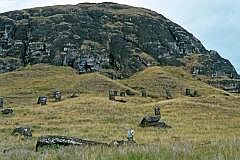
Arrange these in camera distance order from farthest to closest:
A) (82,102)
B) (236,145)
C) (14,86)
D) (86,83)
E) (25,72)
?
1. (25,72)
2. (14,86)
3. (86,83)
4. (82,102)
5. (236,145)

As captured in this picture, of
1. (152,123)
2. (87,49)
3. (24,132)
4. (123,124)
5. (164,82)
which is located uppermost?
(87,49)

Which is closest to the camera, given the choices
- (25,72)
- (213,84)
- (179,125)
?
(179,125)

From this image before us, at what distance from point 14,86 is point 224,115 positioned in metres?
81.1

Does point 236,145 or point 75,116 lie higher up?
point 236,145

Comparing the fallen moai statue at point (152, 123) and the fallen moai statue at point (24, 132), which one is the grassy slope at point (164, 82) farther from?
the fallen moai statue at point (24, 132)

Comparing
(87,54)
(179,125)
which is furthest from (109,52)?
(179,125)

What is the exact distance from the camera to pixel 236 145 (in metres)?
14.9

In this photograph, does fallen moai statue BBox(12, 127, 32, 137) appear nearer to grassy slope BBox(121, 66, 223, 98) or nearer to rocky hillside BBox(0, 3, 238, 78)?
grassy slope BBox(121, 66, 223, 98)

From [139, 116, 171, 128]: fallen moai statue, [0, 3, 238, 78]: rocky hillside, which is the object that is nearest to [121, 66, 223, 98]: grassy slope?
[0, 3, 238, 78]: rocky hillside

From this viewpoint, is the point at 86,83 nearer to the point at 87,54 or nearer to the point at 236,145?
the point at 87,54

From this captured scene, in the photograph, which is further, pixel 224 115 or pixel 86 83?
pixel 86 83

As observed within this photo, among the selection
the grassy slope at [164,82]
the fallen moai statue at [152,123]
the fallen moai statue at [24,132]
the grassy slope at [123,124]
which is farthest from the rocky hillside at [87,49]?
the fallen moai statue at [24,132]

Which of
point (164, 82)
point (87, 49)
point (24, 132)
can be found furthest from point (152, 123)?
point (87, 49)

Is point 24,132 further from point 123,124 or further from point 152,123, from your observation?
point 123,124
